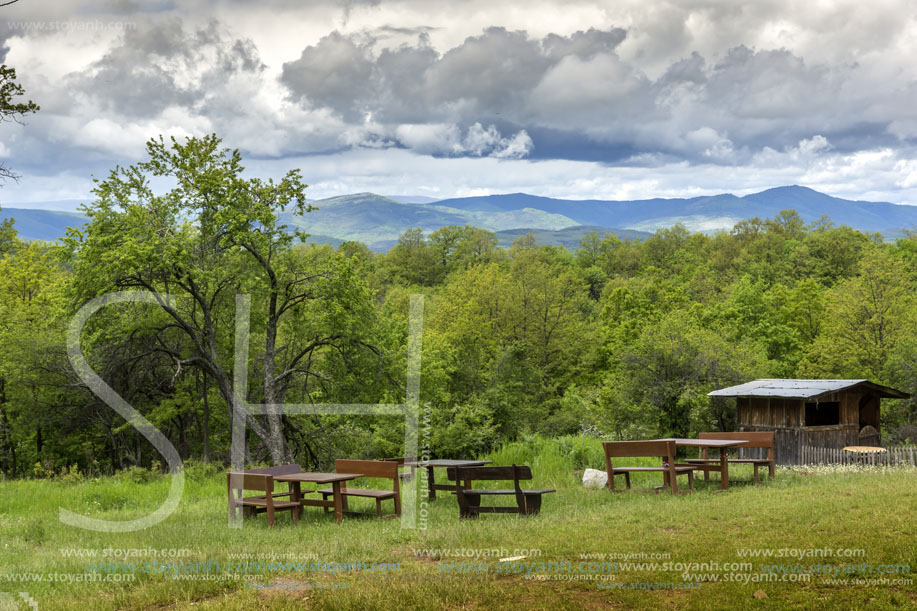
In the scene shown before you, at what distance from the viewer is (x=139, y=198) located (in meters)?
25.5

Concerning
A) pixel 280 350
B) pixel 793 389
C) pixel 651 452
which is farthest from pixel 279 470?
pixel 793 389

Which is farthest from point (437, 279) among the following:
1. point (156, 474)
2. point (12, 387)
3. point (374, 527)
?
point (374, 527)

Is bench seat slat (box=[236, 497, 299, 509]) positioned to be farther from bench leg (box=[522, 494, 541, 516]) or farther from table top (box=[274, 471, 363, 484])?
bench leg (box=[522, 494, 541, 516])

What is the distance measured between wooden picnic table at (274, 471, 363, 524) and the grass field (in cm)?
26

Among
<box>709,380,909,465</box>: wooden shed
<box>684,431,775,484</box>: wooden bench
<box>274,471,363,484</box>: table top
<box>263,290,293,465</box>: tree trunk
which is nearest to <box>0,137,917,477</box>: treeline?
<box>263,290,293,465</box>: tree trunk

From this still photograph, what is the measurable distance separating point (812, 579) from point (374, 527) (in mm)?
5898

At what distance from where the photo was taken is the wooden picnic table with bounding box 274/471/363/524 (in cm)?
1167

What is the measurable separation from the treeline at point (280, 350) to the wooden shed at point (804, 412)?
2907 mm

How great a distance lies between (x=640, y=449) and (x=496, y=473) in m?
3.41

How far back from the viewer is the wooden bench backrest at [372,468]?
11961 mm

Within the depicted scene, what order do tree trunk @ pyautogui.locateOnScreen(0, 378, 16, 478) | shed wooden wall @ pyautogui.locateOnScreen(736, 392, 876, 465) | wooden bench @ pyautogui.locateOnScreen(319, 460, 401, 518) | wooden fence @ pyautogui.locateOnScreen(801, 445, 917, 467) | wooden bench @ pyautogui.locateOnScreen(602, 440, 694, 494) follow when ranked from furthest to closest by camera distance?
tree trunk @ pyautogui.locateOnScreen(0, 378, 16, 478) < shed wooden wall @ pyautogui.locateOnScreen(736, 392, 876, 465) < wooden fence @ pyautogui.locateOnScreen(801, 445, 917, 467) < wooden bench @ pyautogui.locateOnScreen(602, 440, 694, 494) < wooden bench @ pyautogui.locateOnScreen(319, 460, 401, 518)

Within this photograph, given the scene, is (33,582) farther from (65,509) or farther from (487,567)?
(65,509)

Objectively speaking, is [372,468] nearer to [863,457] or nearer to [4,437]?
[863,457]

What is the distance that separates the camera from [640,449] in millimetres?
13719
